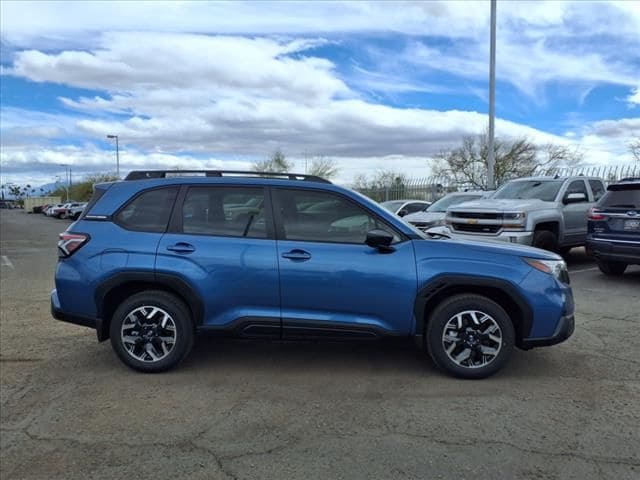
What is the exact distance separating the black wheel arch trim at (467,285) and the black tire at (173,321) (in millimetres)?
1961

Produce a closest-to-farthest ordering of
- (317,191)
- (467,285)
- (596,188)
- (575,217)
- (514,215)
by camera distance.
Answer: (467,285), (317,191), (514,215), (575,217), (596,188)

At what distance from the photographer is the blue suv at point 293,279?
15.0ft

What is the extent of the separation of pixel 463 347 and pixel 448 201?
9204 mm

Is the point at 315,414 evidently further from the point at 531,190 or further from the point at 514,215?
the point at 531,190

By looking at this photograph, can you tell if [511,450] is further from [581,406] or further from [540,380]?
[540,380]

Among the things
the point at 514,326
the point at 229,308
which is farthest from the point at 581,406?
the point at 229,308

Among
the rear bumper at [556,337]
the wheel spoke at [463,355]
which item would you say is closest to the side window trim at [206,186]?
the wheel spoke at [463,355]

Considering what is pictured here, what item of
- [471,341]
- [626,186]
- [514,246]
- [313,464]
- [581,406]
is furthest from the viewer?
[626,186]

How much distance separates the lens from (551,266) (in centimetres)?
471

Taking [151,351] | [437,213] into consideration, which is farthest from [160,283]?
[437,213]

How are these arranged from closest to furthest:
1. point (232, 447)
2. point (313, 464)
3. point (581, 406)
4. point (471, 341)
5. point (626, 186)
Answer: point (313, 464), point (232, 447), point (581, 406), point (471, 341), point (626, 186)

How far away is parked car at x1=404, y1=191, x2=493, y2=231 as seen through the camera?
481 inches

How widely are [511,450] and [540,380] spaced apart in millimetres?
1376

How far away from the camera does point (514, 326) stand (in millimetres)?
4758
